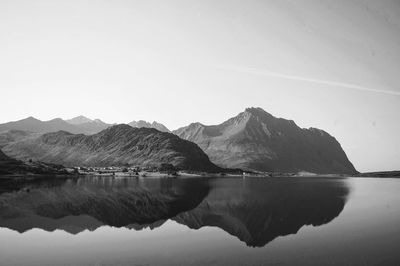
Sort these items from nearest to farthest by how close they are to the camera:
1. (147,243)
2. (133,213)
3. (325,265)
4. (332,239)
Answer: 1. (325,265)
2. (147,243)
3. (332,239)
4. (133,213)

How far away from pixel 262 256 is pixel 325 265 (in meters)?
7.56

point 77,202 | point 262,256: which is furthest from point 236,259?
point 77,202

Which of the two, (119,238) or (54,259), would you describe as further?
(119,238)

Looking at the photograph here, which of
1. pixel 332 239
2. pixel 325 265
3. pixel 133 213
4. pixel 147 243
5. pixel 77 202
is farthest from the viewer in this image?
pixel 77 202

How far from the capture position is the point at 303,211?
269 ft

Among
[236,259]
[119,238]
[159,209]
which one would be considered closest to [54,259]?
[119,238]

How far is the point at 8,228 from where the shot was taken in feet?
177

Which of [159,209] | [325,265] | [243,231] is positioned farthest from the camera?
[159,209]

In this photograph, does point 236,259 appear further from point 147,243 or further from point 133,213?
point 133,213

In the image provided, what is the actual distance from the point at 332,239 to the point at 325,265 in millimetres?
15619

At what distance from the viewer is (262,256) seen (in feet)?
135

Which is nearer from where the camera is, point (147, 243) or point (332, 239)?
point (147, 243)

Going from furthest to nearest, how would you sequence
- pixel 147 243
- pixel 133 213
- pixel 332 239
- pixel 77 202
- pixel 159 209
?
pixel 77 202 → pixel 159 209 → pixel 133 213 → pixel 332 239 → pixel 147 243

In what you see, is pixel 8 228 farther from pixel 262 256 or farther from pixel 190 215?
pixel 262 256
